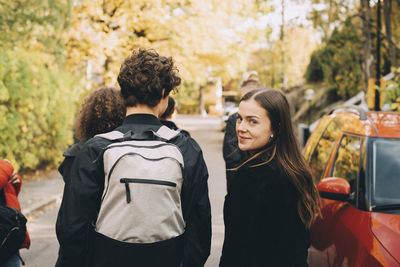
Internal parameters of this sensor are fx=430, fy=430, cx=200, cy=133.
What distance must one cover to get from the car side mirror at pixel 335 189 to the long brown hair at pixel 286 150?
103cm

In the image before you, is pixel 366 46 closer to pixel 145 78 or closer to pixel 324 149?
pixel 324 149

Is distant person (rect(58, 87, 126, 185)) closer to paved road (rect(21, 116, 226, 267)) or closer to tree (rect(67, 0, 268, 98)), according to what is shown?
paved road (rect(21, 116, 226, 267))

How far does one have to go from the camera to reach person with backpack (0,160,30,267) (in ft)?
8.87

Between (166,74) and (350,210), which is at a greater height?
A: (166,74)

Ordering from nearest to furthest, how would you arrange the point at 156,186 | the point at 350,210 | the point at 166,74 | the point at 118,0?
the point at 156,186 < the point at 166,74 < the point at 350,210 < the point at 118,0

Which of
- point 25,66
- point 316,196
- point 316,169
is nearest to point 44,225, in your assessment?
point 25,66

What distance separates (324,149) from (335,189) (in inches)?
50.5

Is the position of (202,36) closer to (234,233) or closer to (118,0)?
(118,0)

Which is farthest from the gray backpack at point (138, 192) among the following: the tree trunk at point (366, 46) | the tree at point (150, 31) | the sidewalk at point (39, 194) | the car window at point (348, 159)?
the tree at point (150, 31)

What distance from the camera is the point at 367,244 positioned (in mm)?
2684

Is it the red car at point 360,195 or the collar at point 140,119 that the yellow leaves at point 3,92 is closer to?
the red car at point 360,195

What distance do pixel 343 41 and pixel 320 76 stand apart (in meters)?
13.0

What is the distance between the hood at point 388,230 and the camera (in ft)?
8.41

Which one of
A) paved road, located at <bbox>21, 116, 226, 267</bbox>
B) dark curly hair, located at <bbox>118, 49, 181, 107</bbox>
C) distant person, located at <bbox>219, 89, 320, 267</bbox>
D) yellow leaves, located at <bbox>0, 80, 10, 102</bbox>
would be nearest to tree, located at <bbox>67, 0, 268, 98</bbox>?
yellow leaves, located at <bbox>0, 80, 10, 102</bbox>
